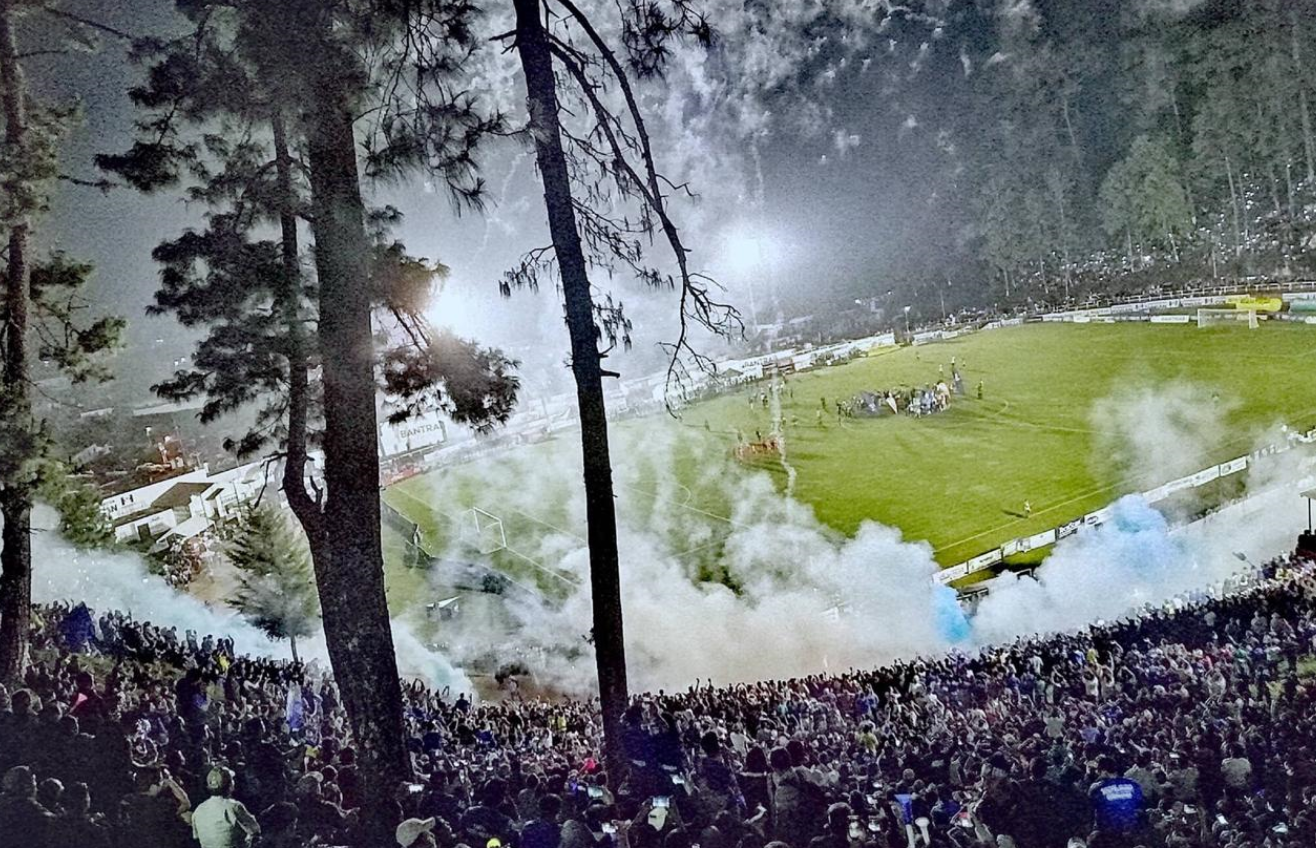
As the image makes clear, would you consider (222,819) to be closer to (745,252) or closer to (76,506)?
(76,506)

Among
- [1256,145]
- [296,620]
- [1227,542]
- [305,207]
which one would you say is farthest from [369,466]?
[1256,145]

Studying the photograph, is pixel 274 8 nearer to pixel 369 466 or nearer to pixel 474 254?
pixel 474 254

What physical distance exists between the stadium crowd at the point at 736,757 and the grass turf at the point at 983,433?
0.44 metres

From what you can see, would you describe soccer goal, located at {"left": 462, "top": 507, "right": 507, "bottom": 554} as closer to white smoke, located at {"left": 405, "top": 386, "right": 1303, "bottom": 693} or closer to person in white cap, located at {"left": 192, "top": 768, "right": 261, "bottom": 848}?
white smoke, located at {"left": 405, "top": 386, "right": 1303, "bottom": 693}

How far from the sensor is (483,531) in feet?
9.34

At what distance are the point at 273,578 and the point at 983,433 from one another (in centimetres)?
235

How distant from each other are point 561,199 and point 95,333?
158 cm

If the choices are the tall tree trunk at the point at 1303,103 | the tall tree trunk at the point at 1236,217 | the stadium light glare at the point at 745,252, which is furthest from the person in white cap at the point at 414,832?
the tall tree trunk at the point at 1303,103

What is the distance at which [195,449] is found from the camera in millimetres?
2832

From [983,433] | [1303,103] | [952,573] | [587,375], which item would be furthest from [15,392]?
[1303,103]

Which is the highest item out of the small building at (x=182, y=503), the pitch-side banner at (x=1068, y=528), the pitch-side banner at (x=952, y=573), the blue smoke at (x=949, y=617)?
the small building at (x=182, y=503)

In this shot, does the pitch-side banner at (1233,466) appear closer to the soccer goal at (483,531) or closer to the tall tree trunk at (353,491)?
the soccer goal at (483,531)

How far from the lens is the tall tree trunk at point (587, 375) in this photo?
2686 millimetres

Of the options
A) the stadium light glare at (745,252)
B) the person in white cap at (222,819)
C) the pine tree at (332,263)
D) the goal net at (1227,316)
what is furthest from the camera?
the goal net at (1227,316)
